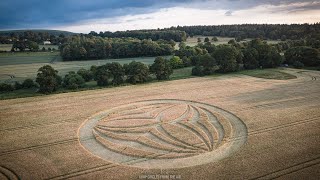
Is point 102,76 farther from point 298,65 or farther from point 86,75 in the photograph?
point 298,65

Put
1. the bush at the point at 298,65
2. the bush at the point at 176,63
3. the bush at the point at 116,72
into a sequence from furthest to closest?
the bush at the point at 176,63 → the bush at the point at 298,65 → the bush at the point at 116,72

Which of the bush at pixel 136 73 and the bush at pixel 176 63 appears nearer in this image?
the bush at pixel 136 73

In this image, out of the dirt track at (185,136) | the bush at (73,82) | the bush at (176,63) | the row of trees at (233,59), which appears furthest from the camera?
the bush at (176,63)

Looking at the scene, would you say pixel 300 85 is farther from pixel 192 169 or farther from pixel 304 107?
pixel 192 169

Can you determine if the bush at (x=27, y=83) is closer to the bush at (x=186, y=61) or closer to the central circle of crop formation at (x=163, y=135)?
the central circle of crop formation at (x=163, y=135)

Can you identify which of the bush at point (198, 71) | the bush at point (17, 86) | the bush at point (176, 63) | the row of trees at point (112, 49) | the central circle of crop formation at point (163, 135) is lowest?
the central circle of crop formation at point (163, 135)

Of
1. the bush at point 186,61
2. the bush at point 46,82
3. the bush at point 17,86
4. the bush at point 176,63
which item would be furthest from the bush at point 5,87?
the bush at point 186,61

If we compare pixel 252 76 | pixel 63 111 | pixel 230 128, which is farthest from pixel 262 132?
pixel 252 76

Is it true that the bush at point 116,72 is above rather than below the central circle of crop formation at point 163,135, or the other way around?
above
